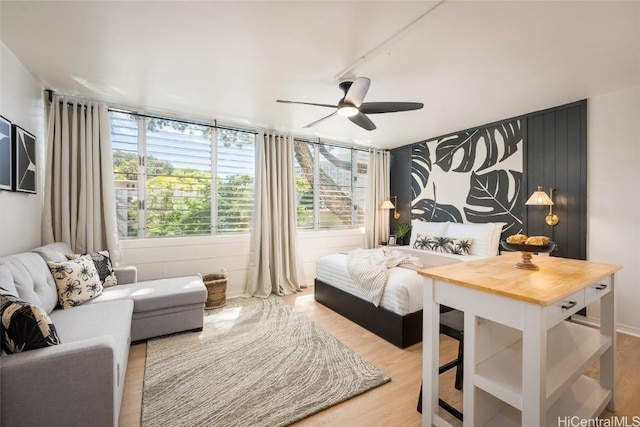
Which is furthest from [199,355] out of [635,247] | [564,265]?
[635,247]

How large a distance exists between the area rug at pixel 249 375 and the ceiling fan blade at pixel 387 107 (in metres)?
2.26

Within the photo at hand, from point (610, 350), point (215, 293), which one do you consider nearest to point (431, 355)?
point (610, 350)

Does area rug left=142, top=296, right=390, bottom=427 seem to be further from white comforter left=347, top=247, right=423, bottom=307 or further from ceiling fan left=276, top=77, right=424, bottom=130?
ceiling fan left=276, top=77, right=424, bottom=130

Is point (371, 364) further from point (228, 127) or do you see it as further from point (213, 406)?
point (228, 127)

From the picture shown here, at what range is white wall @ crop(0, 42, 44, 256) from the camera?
2.11 m

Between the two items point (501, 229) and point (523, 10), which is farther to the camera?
point (501, 229)

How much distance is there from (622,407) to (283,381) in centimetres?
227

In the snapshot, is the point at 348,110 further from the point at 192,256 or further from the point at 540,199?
the point at 192,256

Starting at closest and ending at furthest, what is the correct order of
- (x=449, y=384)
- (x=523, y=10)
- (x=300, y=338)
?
1. (x=523, y=10)
2. (x=449, y=384)
3. (x=300, y=338)

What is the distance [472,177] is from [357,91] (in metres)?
2.90

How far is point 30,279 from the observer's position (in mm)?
1905

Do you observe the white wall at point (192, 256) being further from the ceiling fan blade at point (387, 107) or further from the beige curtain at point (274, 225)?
the ceiling fan blade at point (387, 107)

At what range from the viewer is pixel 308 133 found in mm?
4461

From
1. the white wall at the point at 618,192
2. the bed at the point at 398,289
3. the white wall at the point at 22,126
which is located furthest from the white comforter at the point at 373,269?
the white wall at the point at 22,126
